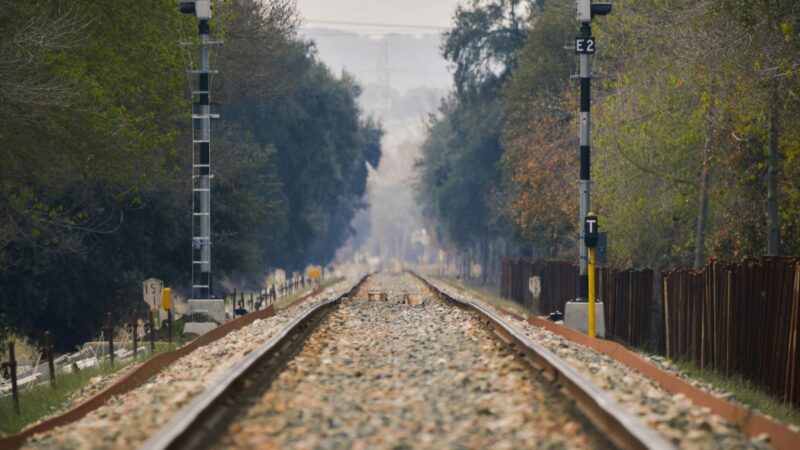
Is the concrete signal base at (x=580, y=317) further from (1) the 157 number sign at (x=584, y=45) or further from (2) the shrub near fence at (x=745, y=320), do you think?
(1) the 157 number sign at (x=584, y=45)

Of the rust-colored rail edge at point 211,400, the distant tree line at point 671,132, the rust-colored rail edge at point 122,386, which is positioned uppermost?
the distant tree line at point 671,132

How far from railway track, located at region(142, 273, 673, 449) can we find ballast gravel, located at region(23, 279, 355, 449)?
30cm

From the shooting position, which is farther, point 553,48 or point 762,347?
point 553,48

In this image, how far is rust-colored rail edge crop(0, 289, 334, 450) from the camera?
33.8 feet

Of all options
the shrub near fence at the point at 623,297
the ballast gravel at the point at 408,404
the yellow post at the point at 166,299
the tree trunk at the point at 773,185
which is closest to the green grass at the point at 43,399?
the ballast gravel at the point at 408,404

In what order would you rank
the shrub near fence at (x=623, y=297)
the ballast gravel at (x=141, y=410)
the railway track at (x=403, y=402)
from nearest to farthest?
the railway track at (x=403, y=402)
the ballast gravel at (x=141, y=410)
the shrub near fence at (x=623, y=297)

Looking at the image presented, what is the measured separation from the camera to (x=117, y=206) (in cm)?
3584

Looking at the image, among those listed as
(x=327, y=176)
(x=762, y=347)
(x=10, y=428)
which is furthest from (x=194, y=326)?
(x=327, y=176)

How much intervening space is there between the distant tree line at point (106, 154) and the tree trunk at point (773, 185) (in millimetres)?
13480

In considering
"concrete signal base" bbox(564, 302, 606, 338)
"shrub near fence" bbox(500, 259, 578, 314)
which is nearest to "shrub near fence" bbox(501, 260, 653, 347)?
"shrub near fence" bbox(500, 259, 578, 314)

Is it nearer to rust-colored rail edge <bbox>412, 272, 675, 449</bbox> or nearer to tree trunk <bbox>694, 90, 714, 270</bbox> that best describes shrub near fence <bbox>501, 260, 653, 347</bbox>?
tree trunk <bbox>694, 90, 714, 270</bbox>

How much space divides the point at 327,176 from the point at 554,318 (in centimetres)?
4889

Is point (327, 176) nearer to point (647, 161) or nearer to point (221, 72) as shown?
point (221, 72)

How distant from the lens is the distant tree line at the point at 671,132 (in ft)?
78.9
